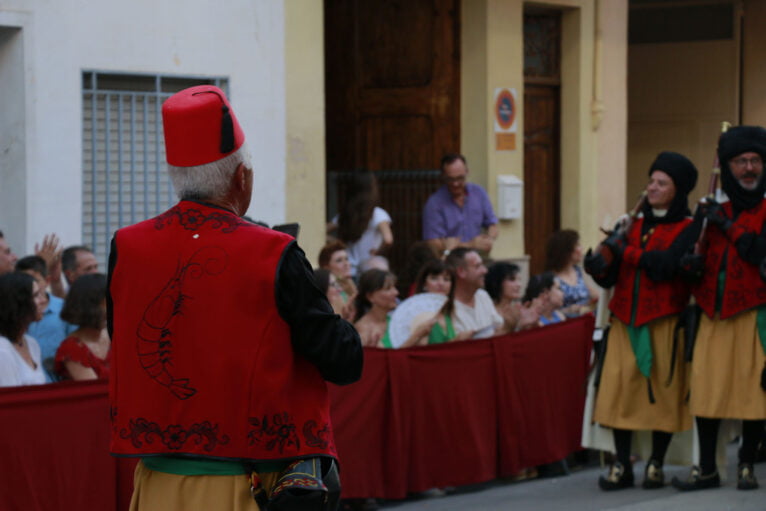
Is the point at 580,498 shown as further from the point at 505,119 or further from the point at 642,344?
the point at 505,119

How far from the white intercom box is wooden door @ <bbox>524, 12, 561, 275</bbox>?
2.90ft

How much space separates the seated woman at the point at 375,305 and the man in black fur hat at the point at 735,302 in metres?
1.85

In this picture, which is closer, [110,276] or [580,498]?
[110,276]

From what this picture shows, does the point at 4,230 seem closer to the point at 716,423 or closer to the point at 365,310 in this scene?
the point at 365,310

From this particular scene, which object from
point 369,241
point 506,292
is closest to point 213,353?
point 506,292

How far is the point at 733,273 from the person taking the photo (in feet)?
25.1

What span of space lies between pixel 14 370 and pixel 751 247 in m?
4.00

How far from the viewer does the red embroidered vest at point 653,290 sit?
7777 millimetres

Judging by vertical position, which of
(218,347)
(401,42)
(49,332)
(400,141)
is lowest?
(49,332)

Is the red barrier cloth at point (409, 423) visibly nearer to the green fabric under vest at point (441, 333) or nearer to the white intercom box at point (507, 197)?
the green fabric under vest at point (441, 333)

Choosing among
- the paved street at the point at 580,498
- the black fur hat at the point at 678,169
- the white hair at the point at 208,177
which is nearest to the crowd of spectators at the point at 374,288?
the paved street at the point at 580,498

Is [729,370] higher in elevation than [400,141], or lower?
lower

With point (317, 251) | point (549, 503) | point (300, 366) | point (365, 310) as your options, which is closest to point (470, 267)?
point (365, 310)

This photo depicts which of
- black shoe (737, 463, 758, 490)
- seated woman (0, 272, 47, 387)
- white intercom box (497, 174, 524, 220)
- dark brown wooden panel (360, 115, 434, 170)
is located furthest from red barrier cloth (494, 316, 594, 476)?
dark brown wooden panel (360, 115, 434, 170)
